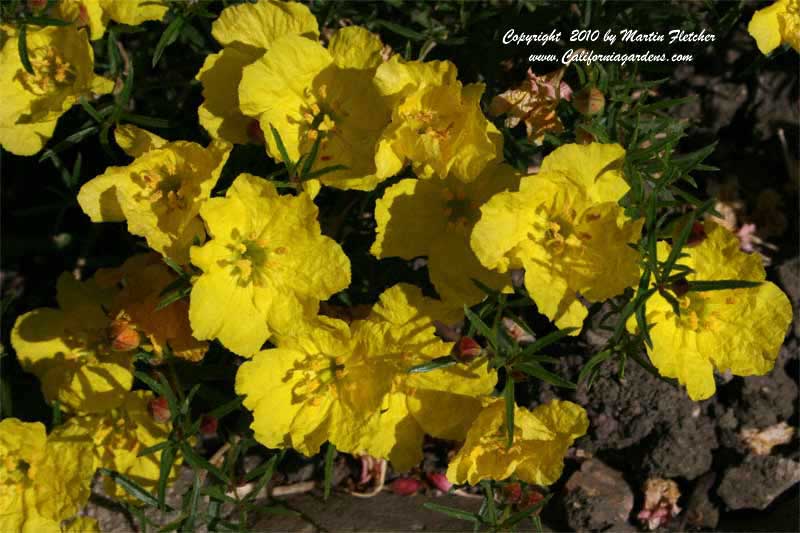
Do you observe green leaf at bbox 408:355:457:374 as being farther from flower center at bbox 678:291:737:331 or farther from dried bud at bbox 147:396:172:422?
dried bud at bbox 147:396:172:422

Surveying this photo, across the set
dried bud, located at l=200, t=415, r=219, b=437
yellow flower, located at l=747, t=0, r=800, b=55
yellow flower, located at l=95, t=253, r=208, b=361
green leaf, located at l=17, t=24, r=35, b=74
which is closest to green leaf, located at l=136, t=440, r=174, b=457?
dried bud, located at l=200, t=415, r=219, b=437

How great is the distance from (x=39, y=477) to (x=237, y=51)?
1568 mm

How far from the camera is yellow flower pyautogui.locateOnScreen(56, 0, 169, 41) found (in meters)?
2.75

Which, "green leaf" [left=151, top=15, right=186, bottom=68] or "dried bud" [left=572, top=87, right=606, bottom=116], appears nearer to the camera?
"dried bud" [left=572, top=87, right=606, bottom=116]

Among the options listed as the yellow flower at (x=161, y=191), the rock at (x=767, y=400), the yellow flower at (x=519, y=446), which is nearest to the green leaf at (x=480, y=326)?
the yellow flower at (x=519, y=446)

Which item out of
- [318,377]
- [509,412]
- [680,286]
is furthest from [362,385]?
[680,286]

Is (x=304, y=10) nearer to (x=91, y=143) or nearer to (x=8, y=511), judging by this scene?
(x=91, y=143)

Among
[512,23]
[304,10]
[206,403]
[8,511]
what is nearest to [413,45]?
[512,23]

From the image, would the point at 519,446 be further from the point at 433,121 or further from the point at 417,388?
the point at 433,121

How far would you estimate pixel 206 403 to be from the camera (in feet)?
10.3

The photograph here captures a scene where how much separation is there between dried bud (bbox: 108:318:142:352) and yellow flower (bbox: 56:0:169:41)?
993mm

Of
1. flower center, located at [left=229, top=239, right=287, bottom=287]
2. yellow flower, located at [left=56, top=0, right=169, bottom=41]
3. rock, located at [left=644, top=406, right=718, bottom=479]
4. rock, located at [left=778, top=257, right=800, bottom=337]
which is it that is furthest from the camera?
rock, located at [left=778, top=257, right=800, bottom=337]

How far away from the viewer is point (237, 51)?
2.69 m

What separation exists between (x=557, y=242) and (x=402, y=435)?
789mm
